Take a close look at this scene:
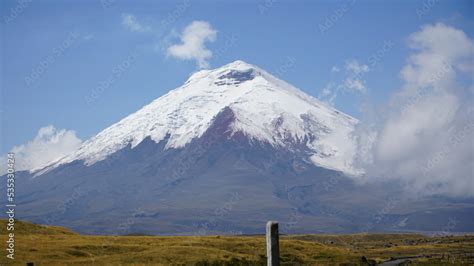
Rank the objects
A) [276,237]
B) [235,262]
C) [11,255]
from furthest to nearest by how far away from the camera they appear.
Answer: [235,262] → [11,255] → [276,237]

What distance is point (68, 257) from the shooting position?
171ft

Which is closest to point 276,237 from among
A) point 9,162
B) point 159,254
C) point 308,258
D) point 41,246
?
point 9,162

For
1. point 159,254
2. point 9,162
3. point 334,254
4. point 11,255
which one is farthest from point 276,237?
point 334,254

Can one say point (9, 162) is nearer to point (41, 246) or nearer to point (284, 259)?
point (41, 246)

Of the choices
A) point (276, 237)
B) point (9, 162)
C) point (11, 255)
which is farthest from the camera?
point (11, 255)

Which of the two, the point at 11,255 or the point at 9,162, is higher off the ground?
the point at 9,162

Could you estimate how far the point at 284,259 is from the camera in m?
61.9

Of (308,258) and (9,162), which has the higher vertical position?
(9,162)

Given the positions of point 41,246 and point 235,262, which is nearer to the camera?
point 235,262

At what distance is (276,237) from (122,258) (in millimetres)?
37409

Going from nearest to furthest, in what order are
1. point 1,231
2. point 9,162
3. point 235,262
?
point 9,162 → point 235,262 → point 1,231

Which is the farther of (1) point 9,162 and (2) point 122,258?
(2) point 122,258

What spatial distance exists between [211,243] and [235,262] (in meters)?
17.3

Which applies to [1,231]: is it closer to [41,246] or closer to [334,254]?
[41,246]
